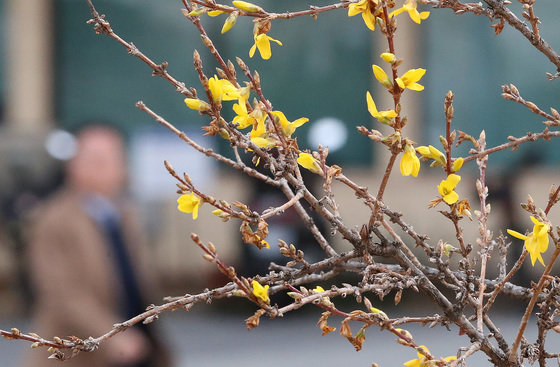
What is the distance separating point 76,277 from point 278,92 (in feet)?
19.9

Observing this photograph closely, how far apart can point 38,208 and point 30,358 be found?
15.4 feet

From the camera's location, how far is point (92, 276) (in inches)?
165

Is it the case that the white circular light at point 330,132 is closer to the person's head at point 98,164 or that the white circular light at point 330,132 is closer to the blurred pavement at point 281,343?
the blurred pavement at point 281,343

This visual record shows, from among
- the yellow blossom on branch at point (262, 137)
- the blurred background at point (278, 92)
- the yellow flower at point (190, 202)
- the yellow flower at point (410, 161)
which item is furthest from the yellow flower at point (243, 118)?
the blurred background at point (278, 92)

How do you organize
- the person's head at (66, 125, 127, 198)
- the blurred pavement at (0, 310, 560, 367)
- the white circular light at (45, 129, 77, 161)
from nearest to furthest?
1. the person's head at (66, 125, 127, 198)
2. the blurred pavement at (0, 310, 560, 367)
3. the white circular light at (45, 129, 77, 161)

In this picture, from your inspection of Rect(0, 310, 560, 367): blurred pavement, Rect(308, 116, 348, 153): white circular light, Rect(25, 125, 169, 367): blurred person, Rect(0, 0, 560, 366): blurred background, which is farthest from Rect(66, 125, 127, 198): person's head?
Rect(308, 116, 348, 153): white circular light

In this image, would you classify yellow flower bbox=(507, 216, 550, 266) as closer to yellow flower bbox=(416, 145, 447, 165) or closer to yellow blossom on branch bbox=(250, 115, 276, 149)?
yellow flower bbox=(416, 145, 447, 165)

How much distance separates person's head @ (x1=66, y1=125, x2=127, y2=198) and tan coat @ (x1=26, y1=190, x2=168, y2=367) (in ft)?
0.47

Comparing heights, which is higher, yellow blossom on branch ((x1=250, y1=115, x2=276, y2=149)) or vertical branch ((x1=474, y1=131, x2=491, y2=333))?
yellow blossom on branch ((x1=250, y1=115, x2=276, y2=149))

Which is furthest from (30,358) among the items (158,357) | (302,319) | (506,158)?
(506,158)

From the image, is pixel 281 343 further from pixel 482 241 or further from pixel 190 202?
→ pixel 190 202

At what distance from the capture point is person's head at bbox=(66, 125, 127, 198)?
4.46 meters

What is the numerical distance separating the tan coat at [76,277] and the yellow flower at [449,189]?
2.96 metres

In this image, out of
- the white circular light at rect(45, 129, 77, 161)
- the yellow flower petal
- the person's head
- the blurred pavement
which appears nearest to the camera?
the yellow flower petal
